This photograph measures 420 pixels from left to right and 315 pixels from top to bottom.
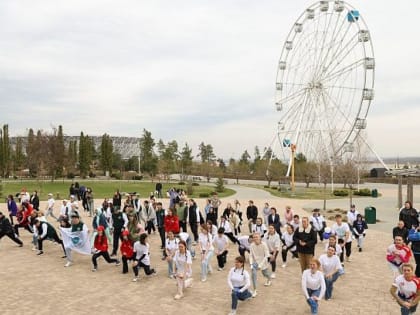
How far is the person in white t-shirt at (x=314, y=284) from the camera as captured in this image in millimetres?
8531

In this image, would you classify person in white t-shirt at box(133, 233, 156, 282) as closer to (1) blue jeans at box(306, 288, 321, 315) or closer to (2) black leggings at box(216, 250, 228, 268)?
(2) black leggings at box(216, 250, 228, 268)

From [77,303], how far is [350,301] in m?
6.36

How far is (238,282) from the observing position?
9.09 meters

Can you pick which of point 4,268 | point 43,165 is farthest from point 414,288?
point 43,165

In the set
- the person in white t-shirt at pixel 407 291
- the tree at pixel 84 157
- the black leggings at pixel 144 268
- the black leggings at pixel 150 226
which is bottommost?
the black leggings at pixel 144 268

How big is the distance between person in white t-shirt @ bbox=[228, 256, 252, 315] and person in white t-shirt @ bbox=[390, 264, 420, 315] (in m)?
2.90

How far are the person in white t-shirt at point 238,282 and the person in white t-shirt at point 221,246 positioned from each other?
3.20 metres

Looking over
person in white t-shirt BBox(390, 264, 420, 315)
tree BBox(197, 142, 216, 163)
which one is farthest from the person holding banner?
tree BBox(197, 142, 216, 163)

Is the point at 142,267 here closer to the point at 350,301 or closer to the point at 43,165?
the point at 350,301

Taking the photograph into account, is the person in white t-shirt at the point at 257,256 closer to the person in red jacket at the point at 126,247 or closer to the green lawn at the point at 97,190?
the person in red jacket at the point at 126,247

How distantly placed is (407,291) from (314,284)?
171 cm

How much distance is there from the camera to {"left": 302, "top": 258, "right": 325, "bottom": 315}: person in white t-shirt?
28.0ft

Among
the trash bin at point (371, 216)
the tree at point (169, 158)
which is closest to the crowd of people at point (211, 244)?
the trash bin at point (371, 216)

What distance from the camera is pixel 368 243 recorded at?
56.6 ft
